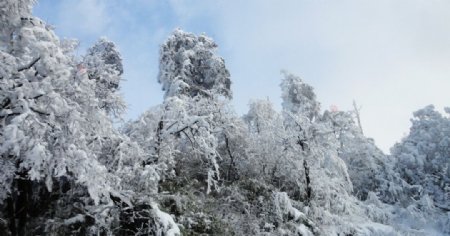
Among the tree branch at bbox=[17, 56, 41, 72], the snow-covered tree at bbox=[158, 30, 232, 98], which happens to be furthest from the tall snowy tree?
the snow-covered tree at bbox=[158, 30, 232, 98]

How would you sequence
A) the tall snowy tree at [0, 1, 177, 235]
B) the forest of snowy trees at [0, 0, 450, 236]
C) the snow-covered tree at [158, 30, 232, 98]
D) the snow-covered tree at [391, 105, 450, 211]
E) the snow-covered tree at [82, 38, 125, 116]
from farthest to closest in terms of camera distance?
the snow-covered tree at [158, 30, 232, 98]
the snow-covered tree at [391, 105, 450, 211]
the snow-covered tree at [82, 38, 125, 116]
the forest of snowy trees at [0, 0, 450, 236]
the tall snowy tree at [0, 1, 177, 235]

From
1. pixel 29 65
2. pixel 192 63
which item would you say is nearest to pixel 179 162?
pixel 29 65

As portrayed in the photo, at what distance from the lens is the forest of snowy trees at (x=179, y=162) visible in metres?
6.71

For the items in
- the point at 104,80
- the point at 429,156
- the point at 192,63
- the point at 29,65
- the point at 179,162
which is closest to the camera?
the point at 29,65

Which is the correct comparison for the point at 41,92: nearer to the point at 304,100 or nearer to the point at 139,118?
the point at 139,118

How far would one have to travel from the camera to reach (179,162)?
528 inches

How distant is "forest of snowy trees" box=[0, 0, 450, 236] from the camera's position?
22.0 feet

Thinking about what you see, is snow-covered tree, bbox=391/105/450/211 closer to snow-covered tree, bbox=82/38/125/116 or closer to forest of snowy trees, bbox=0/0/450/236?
forest of snowy trees, bbox=0/0/450/236

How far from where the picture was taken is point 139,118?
1245 centimetres

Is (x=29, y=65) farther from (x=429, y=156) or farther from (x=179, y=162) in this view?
(x=429, y=156)

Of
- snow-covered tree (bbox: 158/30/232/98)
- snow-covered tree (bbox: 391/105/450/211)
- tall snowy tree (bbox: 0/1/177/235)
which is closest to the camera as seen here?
tall snowy tree (bbox: 0/1/177/235)

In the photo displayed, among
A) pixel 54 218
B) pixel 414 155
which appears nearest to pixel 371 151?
pixel 414 155

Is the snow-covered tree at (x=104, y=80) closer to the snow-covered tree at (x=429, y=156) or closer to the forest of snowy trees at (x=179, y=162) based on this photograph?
the forest of snowy trees at (x=179, y=162)

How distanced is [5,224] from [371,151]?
54.2ft
